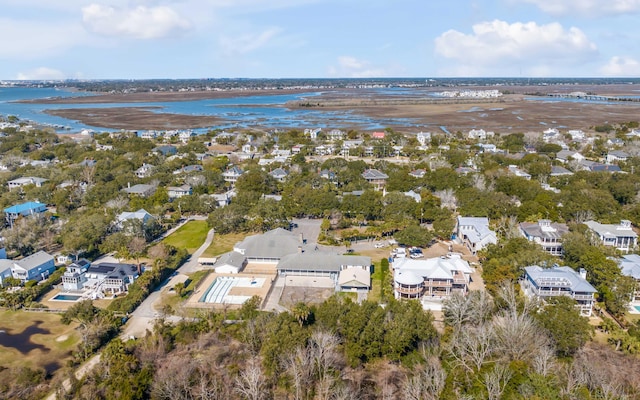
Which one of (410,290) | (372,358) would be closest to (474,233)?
(410,290)

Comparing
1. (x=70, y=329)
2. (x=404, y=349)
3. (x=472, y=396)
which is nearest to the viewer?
(x=472, y=396)

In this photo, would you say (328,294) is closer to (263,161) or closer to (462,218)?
(462,218)

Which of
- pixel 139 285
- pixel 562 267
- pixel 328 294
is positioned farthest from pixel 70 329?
pixel 562 267

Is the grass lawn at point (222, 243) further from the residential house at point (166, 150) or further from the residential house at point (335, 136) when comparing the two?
the residential house at point (335, 136)

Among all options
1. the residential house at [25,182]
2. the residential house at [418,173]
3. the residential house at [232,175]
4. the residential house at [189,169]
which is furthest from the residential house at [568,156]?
the residential house at [25,182]

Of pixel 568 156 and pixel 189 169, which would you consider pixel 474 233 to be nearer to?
pixel 189 169
